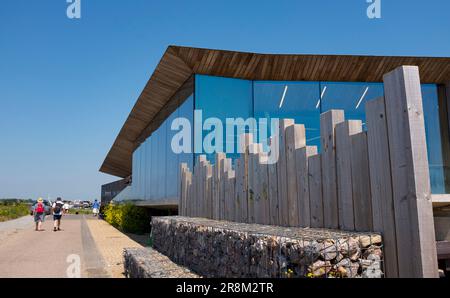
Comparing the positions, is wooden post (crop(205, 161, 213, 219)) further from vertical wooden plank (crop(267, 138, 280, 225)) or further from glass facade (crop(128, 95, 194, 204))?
glass facade (crop(128, 95, 194, 204))

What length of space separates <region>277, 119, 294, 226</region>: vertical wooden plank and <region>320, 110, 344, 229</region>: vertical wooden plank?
80cm

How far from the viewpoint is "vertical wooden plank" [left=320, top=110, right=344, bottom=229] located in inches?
163

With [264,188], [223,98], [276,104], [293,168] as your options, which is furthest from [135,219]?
[293,168]

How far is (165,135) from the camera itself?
16688 mm

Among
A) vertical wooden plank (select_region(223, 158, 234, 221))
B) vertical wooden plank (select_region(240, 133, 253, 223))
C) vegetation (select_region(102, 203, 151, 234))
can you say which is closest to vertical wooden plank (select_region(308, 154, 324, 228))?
vertical wooden plank (select_region(240, 133, 253, 223))

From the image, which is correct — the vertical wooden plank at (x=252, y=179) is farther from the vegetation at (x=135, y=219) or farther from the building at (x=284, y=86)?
the vegetation at (x=135, y=219)

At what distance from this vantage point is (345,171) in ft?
13.1

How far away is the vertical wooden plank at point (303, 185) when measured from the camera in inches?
181

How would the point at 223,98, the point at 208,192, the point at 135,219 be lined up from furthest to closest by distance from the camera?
1. the point at 135,219
2. the point at 223,98
3. the point at 208,192

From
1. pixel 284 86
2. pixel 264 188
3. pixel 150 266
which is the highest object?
pixel 284 86

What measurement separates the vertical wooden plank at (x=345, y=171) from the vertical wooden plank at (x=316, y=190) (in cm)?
31

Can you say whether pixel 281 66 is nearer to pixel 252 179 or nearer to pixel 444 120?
pixel 444 120

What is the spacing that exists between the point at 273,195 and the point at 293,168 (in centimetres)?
67

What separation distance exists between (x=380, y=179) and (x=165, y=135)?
44.9 ft
